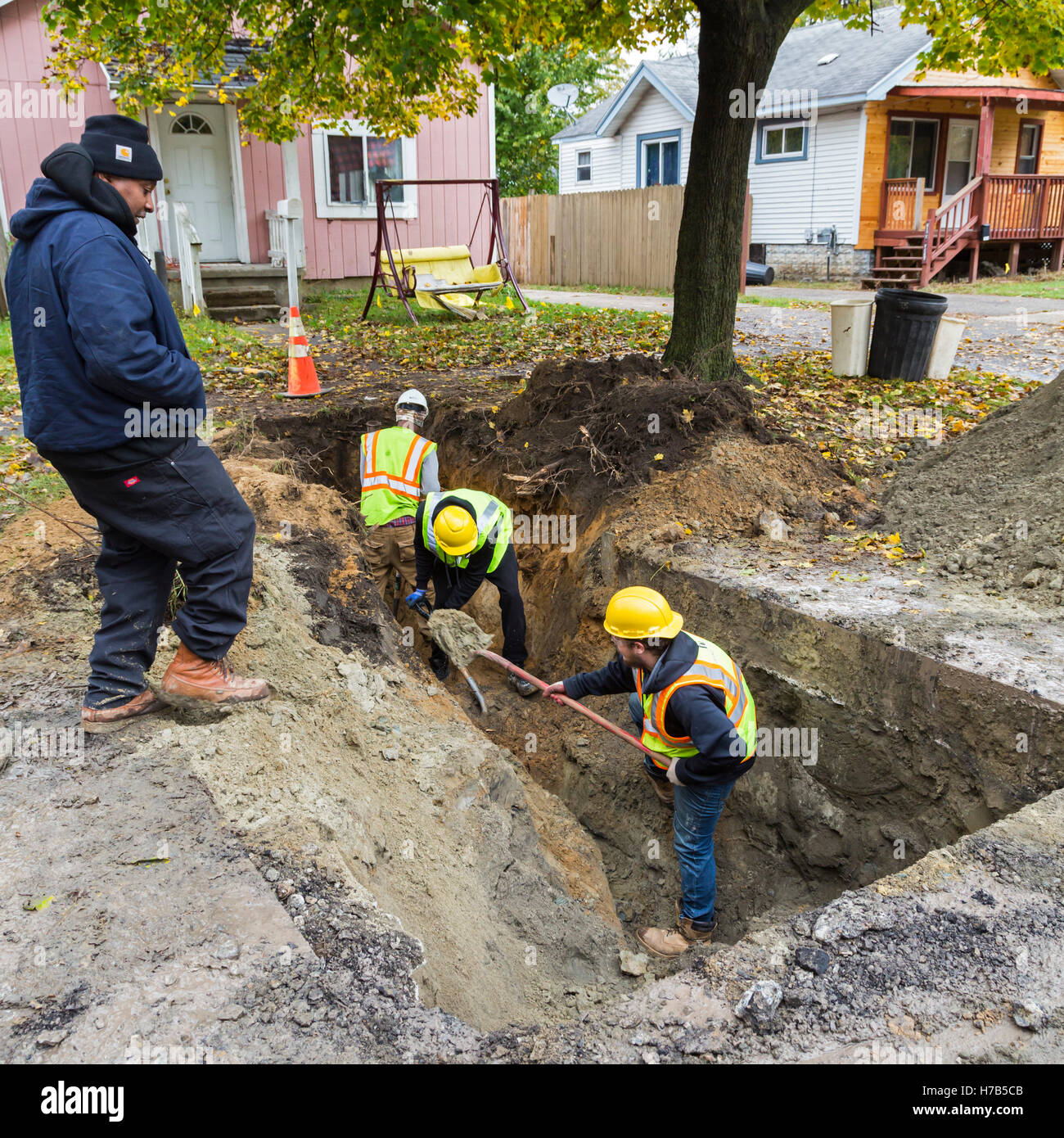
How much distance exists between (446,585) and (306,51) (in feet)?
19.3

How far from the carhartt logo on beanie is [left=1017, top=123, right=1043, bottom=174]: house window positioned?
2629 centimetres

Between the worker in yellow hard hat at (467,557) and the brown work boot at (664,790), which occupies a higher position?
the worker in yellow hard hat at (467,557)

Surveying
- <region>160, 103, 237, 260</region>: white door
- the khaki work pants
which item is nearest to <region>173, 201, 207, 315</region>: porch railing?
<region>160, 103, 237, 260</region>: white door

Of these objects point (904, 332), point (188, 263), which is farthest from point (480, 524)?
point (188, 263)

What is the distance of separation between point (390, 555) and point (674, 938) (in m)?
3.78

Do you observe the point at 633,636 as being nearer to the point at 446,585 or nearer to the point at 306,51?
the point at 446,585

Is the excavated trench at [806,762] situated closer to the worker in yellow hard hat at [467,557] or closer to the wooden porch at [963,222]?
the worker in yellow hard hat at [467,557]

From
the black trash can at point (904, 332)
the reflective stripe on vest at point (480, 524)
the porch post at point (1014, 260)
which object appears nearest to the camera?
the reflective stripe on vest at point (480, 524)

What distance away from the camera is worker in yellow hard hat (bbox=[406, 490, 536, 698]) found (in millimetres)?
5938

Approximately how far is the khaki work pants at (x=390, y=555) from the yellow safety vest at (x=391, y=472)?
14cm

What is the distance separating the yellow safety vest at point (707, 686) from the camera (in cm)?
394

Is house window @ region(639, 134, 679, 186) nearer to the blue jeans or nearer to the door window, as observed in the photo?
the door window

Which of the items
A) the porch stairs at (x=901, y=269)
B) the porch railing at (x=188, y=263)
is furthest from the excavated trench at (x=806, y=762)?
the porch stairs at (x=901, y=269)
